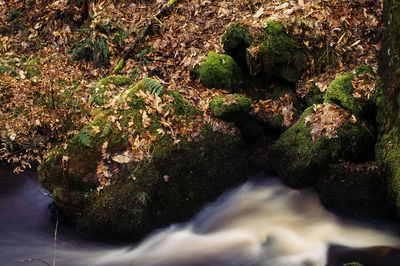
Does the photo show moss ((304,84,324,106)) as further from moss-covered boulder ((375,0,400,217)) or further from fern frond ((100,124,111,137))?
fern frond ((100,124,111,137))

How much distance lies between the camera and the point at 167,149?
5.13m

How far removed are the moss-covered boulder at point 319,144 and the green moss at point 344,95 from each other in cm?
12

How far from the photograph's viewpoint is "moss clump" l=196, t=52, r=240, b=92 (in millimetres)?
6559

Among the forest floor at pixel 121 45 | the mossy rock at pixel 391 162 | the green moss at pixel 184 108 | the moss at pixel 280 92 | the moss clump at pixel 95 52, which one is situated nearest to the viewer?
the mossy rock at pixel 391 162

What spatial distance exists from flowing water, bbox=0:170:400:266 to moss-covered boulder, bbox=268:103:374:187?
376mm

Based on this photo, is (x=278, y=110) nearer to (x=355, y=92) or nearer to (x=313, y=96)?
(x=313, y=96)

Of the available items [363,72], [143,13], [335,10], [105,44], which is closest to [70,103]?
[105,44]

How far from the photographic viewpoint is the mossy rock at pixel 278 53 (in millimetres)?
6508

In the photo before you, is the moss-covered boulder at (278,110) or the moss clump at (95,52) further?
the moss clump at (95,52)

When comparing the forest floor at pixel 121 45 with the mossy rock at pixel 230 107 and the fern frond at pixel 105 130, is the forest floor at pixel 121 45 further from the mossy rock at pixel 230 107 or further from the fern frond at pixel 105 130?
the fern frond at pixel 105 130

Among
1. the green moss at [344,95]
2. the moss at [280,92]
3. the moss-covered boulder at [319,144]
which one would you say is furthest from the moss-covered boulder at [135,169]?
the green moss at [344,95]

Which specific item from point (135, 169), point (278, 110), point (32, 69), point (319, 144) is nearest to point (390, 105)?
point (319, 144)

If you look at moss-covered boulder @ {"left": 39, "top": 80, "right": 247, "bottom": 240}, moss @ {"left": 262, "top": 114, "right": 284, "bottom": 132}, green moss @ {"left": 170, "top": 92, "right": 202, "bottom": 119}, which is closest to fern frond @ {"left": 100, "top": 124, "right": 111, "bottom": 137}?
moss-covered boulder @ {"left": 39, "top": 80, "right": 247, "bottom": 240}

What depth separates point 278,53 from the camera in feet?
21.4
